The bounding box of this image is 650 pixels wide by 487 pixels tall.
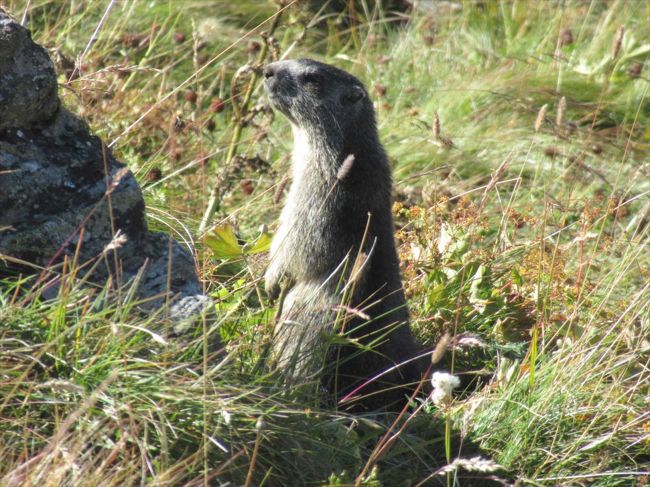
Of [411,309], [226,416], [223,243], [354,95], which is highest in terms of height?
[354,95]

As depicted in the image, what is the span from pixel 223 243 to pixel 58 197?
0.85m

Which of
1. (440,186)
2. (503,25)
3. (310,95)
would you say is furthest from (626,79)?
(310,95)

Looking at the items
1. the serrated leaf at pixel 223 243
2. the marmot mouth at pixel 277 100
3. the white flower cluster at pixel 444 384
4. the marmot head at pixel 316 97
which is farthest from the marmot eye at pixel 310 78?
the white flower cluster at pixel 444 384

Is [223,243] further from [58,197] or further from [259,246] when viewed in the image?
[58,197]

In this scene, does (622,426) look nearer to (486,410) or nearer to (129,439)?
(486,410)

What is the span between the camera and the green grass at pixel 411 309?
294 centimetres

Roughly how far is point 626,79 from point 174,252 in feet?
19.4

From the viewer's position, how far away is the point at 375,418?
3.82 meters

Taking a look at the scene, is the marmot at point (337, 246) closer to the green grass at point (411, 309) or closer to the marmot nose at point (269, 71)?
the marmot nose at point (269, 71)

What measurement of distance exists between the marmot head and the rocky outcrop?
1.30m

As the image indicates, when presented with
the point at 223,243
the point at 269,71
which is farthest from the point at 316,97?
the point at 223,243

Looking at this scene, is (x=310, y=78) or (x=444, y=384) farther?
(x=310, y=78)

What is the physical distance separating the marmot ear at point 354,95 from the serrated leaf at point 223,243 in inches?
42.7

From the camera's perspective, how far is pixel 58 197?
3.64 metres
